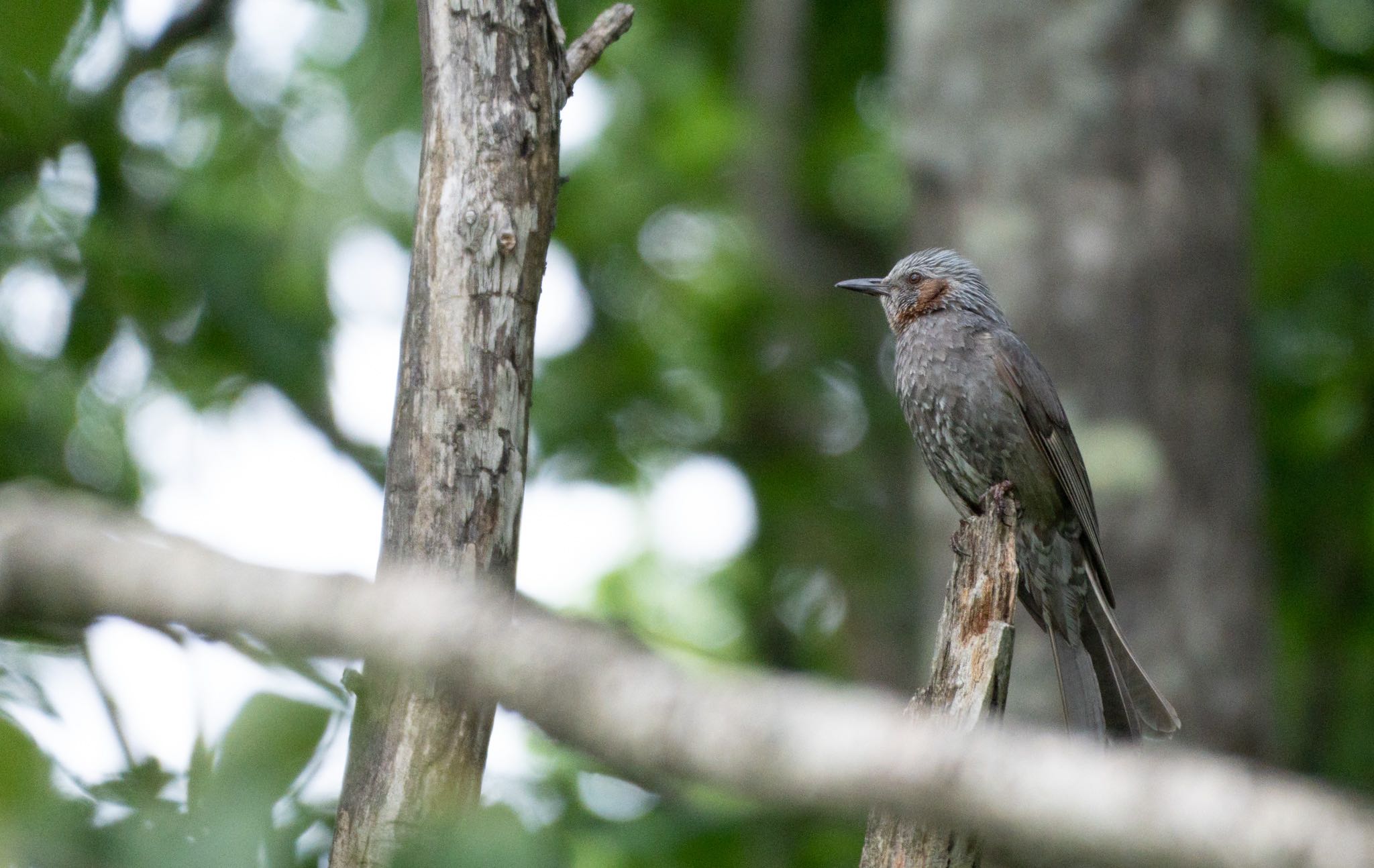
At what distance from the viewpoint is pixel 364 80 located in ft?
21.1

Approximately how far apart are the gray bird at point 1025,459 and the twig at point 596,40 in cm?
190

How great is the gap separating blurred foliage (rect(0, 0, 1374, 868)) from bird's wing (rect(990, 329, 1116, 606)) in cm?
148

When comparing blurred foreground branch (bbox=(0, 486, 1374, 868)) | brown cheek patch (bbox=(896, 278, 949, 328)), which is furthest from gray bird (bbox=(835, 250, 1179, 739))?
blurred foreground branch (bbox=(0, 486, 1374, 868))

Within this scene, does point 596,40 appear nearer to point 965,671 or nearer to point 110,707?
point 965,671

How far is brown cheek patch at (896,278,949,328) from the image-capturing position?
14.8 ft

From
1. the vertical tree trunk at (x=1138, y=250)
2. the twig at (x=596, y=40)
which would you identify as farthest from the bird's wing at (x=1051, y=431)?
the twig at (x=596, y=40)

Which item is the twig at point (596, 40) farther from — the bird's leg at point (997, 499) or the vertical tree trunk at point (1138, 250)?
the vertical tree trunk at point (1138, 250)

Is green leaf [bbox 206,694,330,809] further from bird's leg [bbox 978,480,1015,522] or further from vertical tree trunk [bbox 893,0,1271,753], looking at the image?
vertical tree trunk [bbox 893,0,1271,753]

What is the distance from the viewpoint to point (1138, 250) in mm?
5152

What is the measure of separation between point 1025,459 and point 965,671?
1877 millimetres

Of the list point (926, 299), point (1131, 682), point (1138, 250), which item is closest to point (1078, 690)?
point (1131, 682)

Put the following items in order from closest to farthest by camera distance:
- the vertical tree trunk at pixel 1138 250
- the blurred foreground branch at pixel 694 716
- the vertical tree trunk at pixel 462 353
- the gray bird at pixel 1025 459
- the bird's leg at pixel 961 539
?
the blurred foreground branch at pixel 694 716
the vertical tree trunk at pixel 462 353
the bird's leg at pixel 961 539
the gray bird at pixel 1025 459
the vertical tree trunk at pixel 1138 250

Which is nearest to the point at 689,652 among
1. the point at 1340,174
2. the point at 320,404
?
the point at 320,404

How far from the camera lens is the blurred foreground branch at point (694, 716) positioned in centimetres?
96
